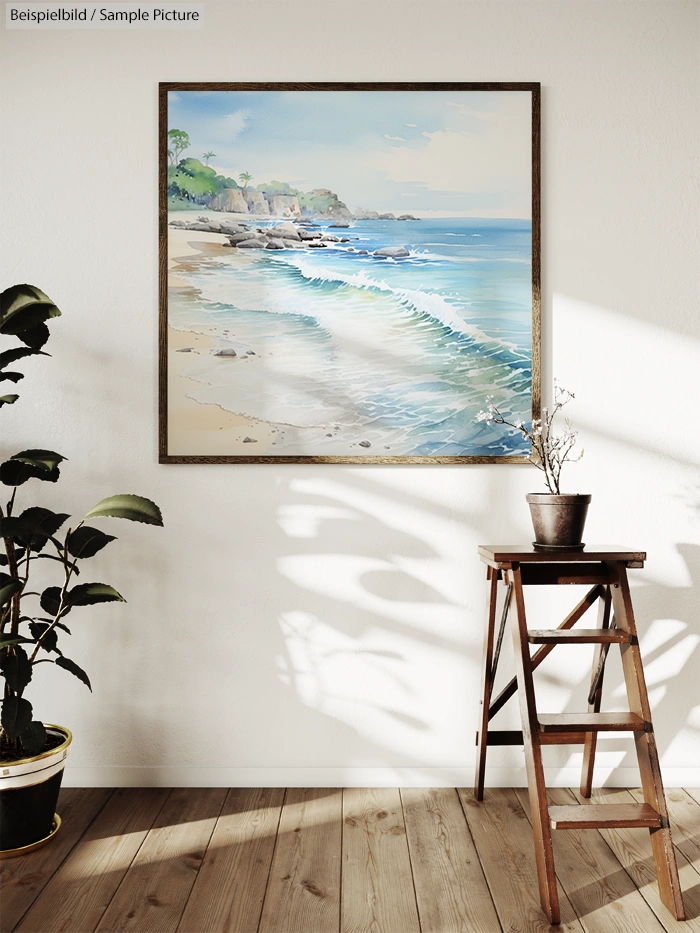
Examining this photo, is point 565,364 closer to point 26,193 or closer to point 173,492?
A: point 173,492

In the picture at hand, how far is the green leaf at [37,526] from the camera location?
1.98 metres

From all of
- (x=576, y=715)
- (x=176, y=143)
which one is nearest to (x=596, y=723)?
(x=576, y=715)

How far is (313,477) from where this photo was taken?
2387 mm

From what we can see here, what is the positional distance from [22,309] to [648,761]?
6.64ft

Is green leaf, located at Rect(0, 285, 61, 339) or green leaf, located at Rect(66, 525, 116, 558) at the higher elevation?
green leaf, located at Rect(0, 285, 61, 339)

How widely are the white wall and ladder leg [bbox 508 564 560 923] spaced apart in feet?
1.58

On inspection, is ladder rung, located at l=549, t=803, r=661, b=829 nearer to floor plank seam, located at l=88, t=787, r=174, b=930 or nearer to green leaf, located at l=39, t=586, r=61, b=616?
floor plank seam, located at l=88, t=787, r=174, b=930

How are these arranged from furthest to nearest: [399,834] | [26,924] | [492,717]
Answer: [492,717] < [399,834] < [26,924]

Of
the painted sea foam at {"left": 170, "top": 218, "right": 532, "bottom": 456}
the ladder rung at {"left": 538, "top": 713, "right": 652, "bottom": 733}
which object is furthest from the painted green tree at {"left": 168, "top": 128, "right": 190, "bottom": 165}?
the ladder rung at {"left": 538, "top": 713, "right": 652, "bottom": 733}

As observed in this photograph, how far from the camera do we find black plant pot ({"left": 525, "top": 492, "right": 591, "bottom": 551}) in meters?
1.98

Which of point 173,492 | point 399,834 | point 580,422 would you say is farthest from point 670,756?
point 173,492

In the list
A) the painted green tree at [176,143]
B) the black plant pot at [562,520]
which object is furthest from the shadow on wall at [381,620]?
the painted green tree at [176,143]

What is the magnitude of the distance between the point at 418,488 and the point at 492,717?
2.52ft

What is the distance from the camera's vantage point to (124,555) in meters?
2.39
